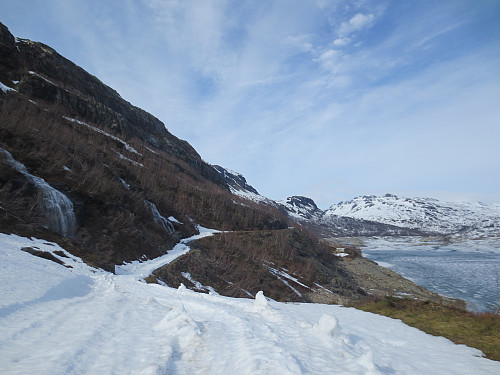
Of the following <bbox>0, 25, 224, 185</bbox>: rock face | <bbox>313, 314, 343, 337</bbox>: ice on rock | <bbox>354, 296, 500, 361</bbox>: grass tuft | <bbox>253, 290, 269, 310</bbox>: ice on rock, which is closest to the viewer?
<bbox>313, 314, 343, 337</bbox>: ice on rock

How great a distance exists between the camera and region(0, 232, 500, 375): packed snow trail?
5.32m

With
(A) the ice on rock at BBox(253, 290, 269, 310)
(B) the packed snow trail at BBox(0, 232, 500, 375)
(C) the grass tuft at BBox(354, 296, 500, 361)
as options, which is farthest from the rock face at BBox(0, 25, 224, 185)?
(C) the grass tuft at BBox(354, 296, 500, 361)

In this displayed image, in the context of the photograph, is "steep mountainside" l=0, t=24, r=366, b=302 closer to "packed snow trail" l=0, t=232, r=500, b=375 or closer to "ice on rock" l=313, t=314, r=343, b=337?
"packed snow trail" l=0, t=232, r=500, b=375

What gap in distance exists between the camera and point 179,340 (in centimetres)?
699

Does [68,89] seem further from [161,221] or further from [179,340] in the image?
[179,340]

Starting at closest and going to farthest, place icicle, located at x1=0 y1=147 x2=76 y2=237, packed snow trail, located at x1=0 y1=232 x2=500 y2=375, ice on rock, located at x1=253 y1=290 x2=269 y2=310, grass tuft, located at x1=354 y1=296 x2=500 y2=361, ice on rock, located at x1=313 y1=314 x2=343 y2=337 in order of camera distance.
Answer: packed snow trail, located at x1=0 y1=232 x2=500 y2=375 < ice on rock, located at x1=313 y1=314 x2=343 y2=337 < grass tuft, located at x1=354 y1=296 x2=500 y2=361 < ice on rock, located at x1=253 y1=290 x2=269 y2=310 < icicle, located at x1=0 y1=147 x2=76 y2=237

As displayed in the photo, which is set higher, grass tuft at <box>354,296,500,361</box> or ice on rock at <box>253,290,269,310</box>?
grass tuft at <box>354,296,500,361</box>

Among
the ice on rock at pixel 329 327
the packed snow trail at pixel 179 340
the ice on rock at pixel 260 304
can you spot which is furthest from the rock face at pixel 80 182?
the ice on rock at pixel 329 327

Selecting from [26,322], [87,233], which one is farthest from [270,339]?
[87,233]

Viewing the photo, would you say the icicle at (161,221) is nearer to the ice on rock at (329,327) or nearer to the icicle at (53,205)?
the icicle at (53,205)

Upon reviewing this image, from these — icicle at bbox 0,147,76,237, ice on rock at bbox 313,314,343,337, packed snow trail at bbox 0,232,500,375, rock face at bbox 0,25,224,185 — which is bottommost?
packed snow trail at bbox 0,232,500,375

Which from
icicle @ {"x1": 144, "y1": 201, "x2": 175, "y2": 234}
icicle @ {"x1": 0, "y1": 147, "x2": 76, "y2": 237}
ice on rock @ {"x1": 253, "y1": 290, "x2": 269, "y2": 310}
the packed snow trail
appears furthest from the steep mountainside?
ice on rock @ {"x1": 253, "y1": 290, "x2": 269, "y2": 310}

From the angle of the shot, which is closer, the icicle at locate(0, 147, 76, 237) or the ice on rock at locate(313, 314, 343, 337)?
the ice on rock at locate(313, 314, 343, 337)

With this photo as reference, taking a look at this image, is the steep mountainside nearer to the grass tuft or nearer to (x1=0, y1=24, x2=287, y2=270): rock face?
(x1=0, y1=24, x2=287, y2=270): rock face
